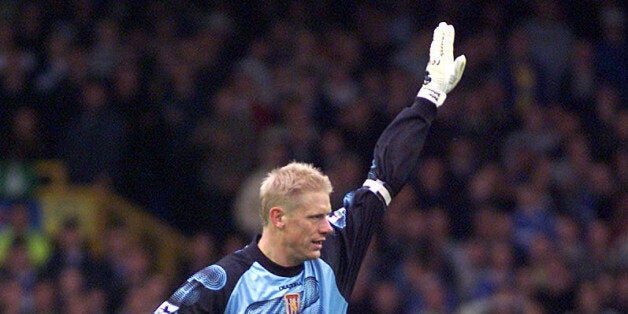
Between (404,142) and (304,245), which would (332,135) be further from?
(304,245)

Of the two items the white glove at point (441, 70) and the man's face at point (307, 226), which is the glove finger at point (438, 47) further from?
the man's face at point (307, 226)

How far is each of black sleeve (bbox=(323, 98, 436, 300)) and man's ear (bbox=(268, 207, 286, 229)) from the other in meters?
0.28

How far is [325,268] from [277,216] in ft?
1.03

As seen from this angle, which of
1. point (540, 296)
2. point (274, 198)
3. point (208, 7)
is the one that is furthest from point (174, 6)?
point (274, 198)

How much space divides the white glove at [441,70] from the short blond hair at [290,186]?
0.70 metres

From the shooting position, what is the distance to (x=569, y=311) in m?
10.1

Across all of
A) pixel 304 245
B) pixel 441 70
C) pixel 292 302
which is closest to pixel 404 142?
pixel 441 70

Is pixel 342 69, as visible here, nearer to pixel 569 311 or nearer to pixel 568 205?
pixel 568 205

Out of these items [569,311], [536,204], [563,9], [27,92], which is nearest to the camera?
[569,311]

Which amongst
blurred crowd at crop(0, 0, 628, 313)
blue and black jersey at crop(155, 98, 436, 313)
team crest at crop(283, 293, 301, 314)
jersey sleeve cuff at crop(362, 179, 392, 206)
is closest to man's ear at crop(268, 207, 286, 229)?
blue and black jersey at crop(155, 98, 436, 313)

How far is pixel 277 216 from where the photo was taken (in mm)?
5504

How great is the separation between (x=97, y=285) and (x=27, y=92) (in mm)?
1918

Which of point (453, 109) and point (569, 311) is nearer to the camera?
point (569, 311)

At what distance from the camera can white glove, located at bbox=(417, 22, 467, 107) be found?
19.6ft
